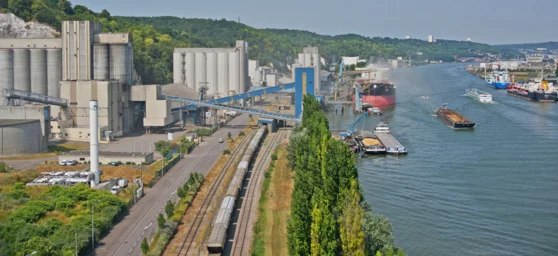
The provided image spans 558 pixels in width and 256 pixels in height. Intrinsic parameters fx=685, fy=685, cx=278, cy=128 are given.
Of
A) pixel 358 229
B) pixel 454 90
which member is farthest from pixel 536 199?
pixel 454 90

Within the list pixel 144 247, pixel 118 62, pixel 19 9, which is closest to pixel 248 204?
pixel 144 247

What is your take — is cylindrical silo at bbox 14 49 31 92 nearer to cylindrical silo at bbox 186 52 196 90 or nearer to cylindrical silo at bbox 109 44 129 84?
cylindrical silo at bbox 109 44 129 84

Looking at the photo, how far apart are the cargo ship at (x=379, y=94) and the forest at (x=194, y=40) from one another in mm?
11818

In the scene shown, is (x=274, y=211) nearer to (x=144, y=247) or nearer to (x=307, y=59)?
(x=144, y=247)

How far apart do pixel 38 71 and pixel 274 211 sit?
1600 cm

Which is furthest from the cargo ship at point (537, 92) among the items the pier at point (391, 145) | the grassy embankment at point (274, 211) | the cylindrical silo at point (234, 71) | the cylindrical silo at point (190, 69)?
the grassy embankment at point (274, 211)

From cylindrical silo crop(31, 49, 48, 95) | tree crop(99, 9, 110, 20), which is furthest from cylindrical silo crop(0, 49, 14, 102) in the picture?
tree crop(99, 9, 110, 20)

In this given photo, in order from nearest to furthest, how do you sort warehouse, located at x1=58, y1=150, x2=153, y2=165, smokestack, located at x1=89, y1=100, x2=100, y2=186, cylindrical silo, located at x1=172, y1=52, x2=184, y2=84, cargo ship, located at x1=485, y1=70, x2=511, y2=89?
smokestack, located at x1=89, y1=100, x2=100, y2=186 < warehouse, located at x1=58, y1=150, x2=153, y2=165 < cylindrical silo, located at x1=172, y1=52, x2=184, y2=84 < cargo ship, located at x1=485, y1=70, x2=511, y2=89

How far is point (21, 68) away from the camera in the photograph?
2658 centimetres

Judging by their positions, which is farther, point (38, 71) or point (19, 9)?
point (19, 9)

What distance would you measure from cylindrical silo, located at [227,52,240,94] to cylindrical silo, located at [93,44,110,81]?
45.9 feet

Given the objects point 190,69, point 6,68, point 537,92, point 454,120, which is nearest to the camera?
point 6,68

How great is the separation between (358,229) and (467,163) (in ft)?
39.6

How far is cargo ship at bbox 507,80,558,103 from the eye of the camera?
42.6m
